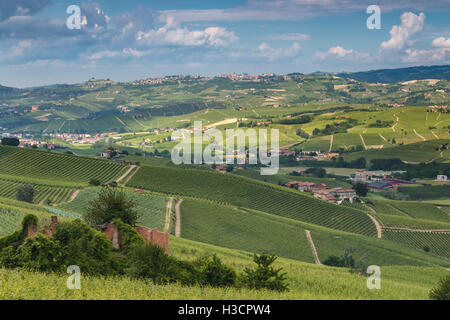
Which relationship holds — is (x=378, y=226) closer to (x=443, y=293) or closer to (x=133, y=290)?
(x=443, y=293)

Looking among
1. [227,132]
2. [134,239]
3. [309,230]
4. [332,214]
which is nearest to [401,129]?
[227,132]

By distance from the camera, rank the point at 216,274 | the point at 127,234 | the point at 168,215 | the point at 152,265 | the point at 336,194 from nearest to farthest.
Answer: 1. the point at 152,265
2. the point at 216,274
3. the point at 127,234
4. the point at 168,215
5. the point at 336,194

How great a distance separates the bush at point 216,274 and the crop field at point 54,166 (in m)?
Result: 62.1

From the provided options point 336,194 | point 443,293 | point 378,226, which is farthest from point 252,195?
point 443,293

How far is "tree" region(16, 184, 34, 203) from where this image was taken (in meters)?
67.9

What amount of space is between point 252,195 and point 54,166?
118ft

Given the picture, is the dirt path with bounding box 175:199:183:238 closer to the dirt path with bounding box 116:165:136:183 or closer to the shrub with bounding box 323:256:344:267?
the dirt path with bounding box 116:165:136:183

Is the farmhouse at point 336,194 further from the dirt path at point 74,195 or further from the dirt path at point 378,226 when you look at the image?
the dirt path at point 74,195

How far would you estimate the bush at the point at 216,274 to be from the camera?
86.1ft

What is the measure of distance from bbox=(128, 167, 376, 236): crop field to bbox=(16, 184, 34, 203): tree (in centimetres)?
1826

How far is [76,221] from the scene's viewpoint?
1101 inches

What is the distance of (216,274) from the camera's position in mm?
26375
